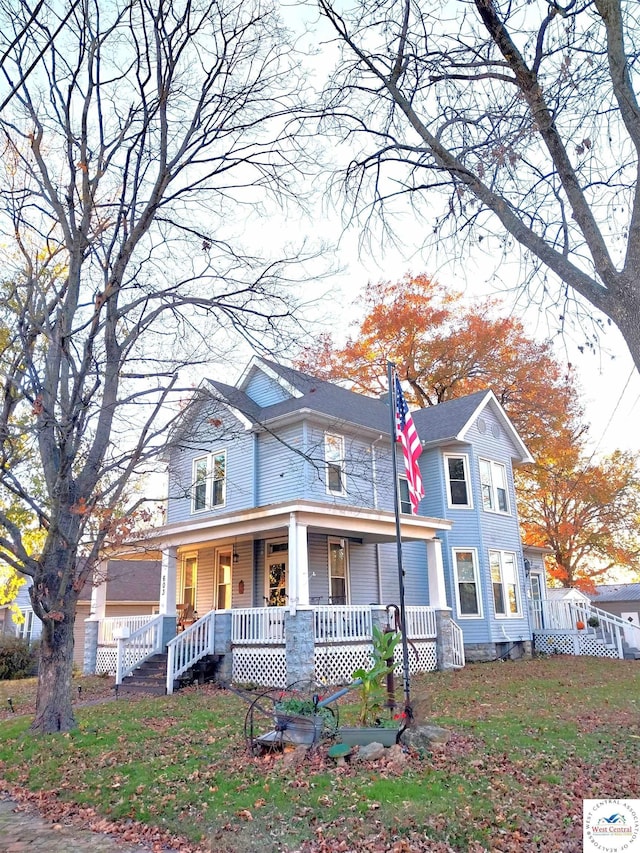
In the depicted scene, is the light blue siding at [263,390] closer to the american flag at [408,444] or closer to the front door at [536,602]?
the american flag at [408,444]

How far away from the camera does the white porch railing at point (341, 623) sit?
13.7m

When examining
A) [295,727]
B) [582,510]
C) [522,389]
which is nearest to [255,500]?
[295,727]

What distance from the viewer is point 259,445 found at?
1767 cm

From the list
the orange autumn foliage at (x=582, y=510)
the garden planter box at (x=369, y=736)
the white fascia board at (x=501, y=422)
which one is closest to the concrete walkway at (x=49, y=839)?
the garden planter box at (x=369, y=736)

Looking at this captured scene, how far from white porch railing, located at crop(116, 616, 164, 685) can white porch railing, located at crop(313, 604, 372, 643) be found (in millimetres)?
3807

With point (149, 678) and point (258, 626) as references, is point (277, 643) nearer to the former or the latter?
point (258, 626)

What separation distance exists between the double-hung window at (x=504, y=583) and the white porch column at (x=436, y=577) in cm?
333

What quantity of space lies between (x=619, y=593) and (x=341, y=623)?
36.6 metres

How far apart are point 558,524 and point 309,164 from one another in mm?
24053

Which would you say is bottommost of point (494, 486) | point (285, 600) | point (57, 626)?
point (57, 626)

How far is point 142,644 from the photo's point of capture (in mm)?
15094

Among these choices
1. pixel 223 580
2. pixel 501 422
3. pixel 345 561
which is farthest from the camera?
pixel 501 422

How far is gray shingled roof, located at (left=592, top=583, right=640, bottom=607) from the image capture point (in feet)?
139

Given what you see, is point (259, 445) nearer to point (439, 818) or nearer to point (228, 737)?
point (228, 737)
